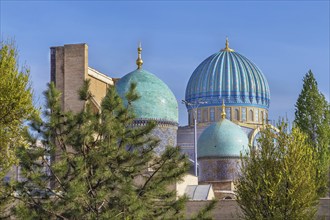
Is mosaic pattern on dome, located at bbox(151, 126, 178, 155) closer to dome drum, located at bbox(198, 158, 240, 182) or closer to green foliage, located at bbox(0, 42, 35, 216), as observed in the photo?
dome drum, located at bbox(198, 158, 240, 182)

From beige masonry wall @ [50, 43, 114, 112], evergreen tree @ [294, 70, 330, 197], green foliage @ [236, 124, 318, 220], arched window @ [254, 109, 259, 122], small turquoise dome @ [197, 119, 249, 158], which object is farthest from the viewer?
arched window @ [254, 109, 259, 122]

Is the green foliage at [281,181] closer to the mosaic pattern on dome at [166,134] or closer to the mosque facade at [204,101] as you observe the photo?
the mosque facade at [204,101]

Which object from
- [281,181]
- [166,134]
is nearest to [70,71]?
[166,134]

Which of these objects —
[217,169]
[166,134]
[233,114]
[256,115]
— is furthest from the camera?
[256,115]

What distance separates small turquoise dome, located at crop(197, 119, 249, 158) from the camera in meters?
32.2

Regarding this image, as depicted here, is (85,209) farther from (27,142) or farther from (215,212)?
(215,212)

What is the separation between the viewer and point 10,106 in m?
14.0

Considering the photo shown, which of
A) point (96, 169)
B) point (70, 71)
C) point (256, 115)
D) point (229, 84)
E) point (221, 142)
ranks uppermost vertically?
point (229, 84)

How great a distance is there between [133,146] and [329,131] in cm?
1526

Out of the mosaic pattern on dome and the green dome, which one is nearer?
the green dome

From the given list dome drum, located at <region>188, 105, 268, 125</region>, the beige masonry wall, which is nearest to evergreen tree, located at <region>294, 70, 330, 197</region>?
the beige masonry wall

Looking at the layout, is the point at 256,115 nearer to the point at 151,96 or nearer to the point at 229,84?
the point at 229,84

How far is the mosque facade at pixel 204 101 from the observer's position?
79.6 ft

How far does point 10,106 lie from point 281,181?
17.7 feet
